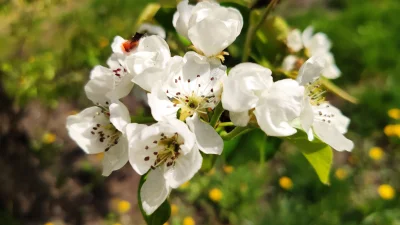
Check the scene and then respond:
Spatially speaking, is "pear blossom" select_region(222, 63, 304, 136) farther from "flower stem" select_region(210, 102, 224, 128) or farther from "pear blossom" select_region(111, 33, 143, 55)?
"pear blossom" select_region(111, 33, 143, 55)

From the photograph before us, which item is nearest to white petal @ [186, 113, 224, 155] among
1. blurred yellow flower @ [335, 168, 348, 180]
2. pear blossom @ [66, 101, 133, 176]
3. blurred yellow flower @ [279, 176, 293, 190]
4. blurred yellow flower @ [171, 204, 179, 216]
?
pear blossom @ [66, 101, 133, 176]

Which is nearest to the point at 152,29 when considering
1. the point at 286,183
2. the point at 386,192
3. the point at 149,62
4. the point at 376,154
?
the point at 149,62

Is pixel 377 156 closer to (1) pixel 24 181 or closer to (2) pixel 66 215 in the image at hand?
(2) pixel 66 215

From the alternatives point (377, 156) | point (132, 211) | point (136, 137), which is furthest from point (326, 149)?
point (377, 156)

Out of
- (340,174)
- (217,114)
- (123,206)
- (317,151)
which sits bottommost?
(340,174)

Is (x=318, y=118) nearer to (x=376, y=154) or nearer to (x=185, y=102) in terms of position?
(x=185, y=102)
